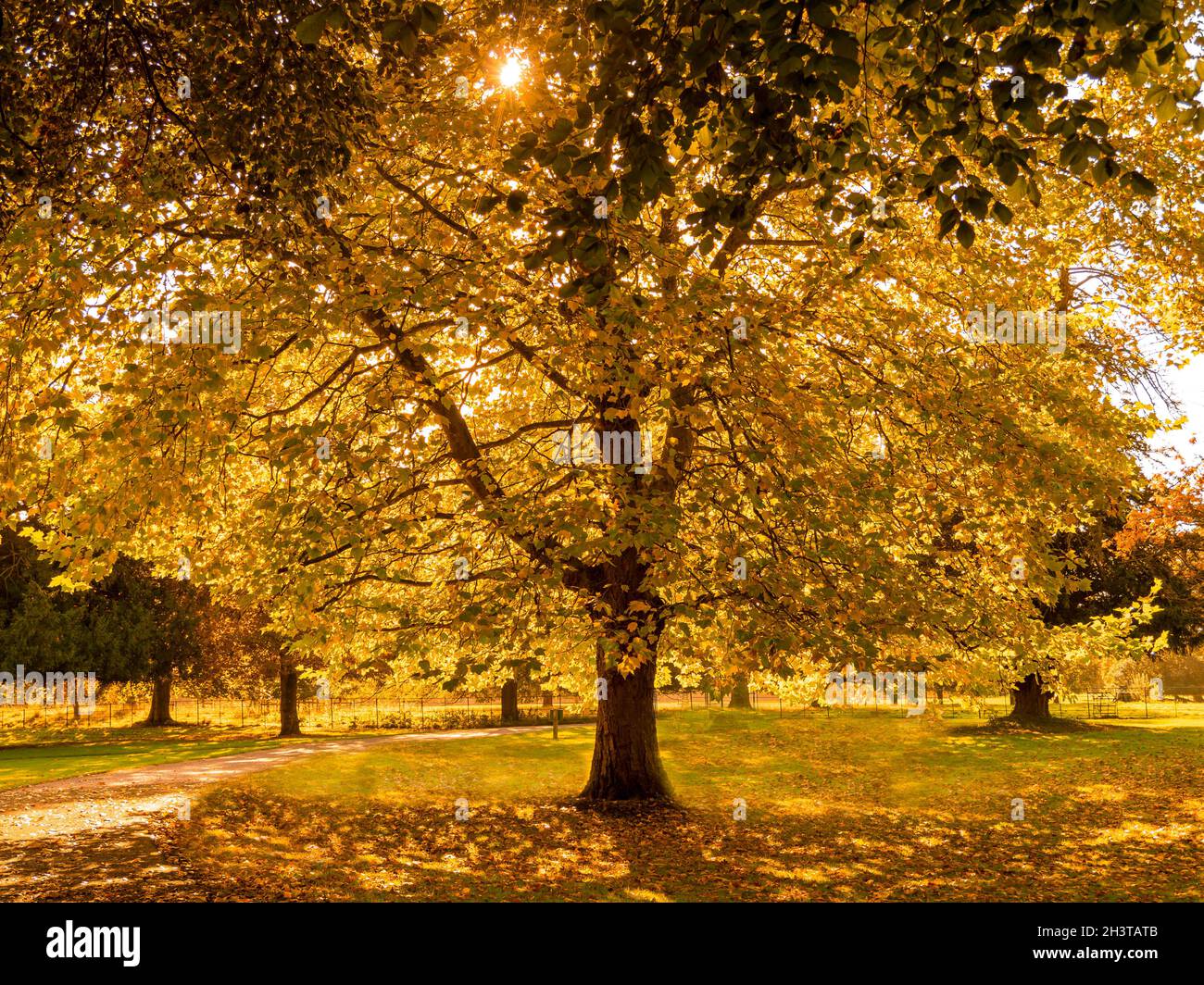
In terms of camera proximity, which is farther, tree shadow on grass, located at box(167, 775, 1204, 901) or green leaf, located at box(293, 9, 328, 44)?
tree shadow on grass, located at box(167, 775, 1204, 901)

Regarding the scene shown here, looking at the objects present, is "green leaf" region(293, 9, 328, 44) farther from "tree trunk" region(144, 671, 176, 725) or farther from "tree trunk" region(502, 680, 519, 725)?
"tree trunk" region(144, 671, 176, 725)

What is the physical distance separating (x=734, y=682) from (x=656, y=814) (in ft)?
14.4

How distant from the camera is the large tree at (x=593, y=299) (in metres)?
5.78

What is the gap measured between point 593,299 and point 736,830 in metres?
Answer: 11.3

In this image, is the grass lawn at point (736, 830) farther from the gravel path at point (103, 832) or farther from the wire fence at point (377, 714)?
the wire fence at point (377, 714)

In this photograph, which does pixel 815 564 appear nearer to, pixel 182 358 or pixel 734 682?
pixel 734 682

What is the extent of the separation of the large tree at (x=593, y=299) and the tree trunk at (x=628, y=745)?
51 mm

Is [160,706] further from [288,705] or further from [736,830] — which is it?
[736,830]

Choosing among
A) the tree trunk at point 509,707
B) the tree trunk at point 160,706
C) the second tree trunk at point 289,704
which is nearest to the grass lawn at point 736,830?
the second tree trunk at point 289,704

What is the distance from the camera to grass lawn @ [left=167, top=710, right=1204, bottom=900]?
36.8 feet

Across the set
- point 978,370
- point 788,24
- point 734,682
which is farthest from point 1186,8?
point 734,682

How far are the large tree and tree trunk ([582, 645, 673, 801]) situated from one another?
51mm

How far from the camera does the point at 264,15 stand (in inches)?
300

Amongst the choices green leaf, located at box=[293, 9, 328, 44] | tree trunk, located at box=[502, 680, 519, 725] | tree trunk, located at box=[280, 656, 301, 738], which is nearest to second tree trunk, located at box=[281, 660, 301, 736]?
tree trunk, located at box=[280, 656, 301, 738]
